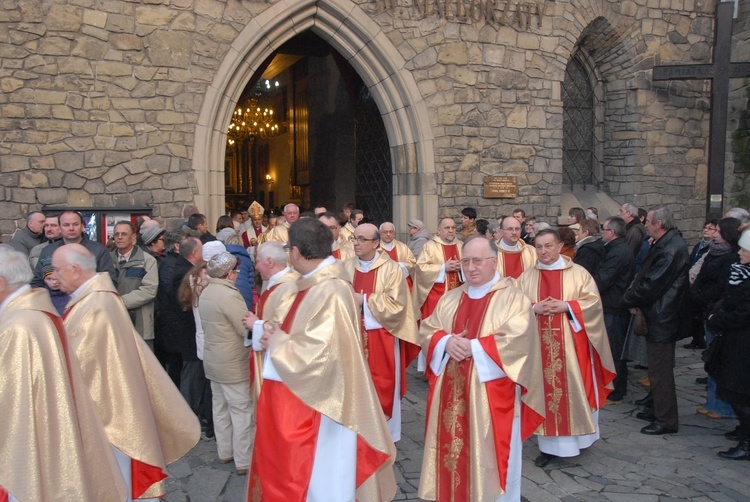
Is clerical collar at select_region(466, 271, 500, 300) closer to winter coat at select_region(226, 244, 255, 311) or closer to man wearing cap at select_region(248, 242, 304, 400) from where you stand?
man wearing cap at select_region(248, 242, 304, 400)

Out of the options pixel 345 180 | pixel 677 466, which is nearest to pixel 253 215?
pixel 345 180

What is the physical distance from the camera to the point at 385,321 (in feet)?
16.7

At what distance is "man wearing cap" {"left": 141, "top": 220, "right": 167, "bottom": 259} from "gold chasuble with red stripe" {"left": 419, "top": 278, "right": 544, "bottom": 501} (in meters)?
3.34

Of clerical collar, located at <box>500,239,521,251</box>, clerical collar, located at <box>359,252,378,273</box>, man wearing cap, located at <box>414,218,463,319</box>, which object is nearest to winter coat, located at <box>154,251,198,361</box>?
clerical collar, located at <box>359,252,378,273</box>

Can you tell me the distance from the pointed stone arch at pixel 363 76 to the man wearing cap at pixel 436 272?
133 inches

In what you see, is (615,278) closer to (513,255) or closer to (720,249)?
(720,249)

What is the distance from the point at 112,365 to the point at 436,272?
13.3ft

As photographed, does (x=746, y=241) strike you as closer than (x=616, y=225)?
Yes

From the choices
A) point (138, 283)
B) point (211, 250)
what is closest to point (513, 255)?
point (211, 250)

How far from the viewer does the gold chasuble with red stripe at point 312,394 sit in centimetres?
307

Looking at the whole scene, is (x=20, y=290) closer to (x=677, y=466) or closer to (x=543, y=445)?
(x=543, y=445)

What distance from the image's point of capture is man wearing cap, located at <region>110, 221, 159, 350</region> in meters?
5.38

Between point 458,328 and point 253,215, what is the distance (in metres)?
7.10

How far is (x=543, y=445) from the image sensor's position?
481 centimetres
